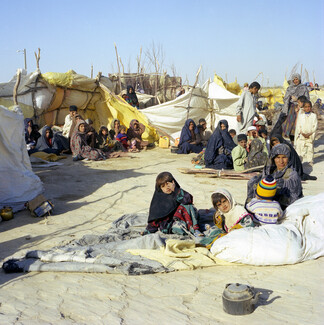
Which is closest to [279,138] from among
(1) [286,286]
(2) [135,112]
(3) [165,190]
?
(3) [165,190]

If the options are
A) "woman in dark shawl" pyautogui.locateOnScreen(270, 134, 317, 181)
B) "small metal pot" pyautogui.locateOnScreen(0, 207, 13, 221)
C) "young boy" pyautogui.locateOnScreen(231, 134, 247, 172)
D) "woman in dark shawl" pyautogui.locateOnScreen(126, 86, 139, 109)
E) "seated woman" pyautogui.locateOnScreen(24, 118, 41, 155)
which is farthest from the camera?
"woman in dark shawl" pyautogui.locateOnScreen(126, 86, 139, 109)

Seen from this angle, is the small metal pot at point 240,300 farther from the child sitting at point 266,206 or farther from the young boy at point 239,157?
the young boy at point 239,157

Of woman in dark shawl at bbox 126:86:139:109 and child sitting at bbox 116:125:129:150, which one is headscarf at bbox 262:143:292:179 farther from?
woman in dark shawl at bbox 126:86:139:109

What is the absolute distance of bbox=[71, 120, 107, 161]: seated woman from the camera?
888cm

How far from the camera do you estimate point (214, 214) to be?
3.75m

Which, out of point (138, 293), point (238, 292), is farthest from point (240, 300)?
point (138, 293)

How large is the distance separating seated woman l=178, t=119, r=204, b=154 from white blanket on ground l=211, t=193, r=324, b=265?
20.8 feet

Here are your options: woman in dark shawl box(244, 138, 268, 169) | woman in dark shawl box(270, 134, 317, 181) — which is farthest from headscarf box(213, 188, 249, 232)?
woman in dark shawl box(244, 138, 268, 169)

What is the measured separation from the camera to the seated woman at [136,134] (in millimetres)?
10305

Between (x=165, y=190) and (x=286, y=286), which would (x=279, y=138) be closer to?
(x=165, y=190)

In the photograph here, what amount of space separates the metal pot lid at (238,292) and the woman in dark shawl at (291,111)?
20.7 feet

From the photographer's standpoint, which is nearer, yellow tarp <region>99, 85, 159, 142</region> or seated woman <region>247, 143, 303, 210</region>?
seated woman <region>247, 143, 303, 210</region>

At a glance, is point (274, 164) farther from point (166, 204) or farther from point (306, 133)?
point (306, 133)

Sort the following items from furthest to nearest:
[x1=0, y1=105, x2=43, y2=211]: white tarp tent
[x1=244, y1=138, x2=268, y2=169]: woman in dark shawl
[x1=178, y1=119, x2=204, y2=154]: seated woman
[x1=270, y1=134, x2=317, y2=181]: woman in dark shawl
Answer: [x1=178, y1=119, x2=204, y2=154]: seated woman < [x1=244, y1=138, x2=268, y2=169]: woman in dark shawl < [x1=270, y1=134, x2=317, y2=181]: woman in dark shawl < [x1=0, y1=105, x2=43, y2=211]: white tarp tent
